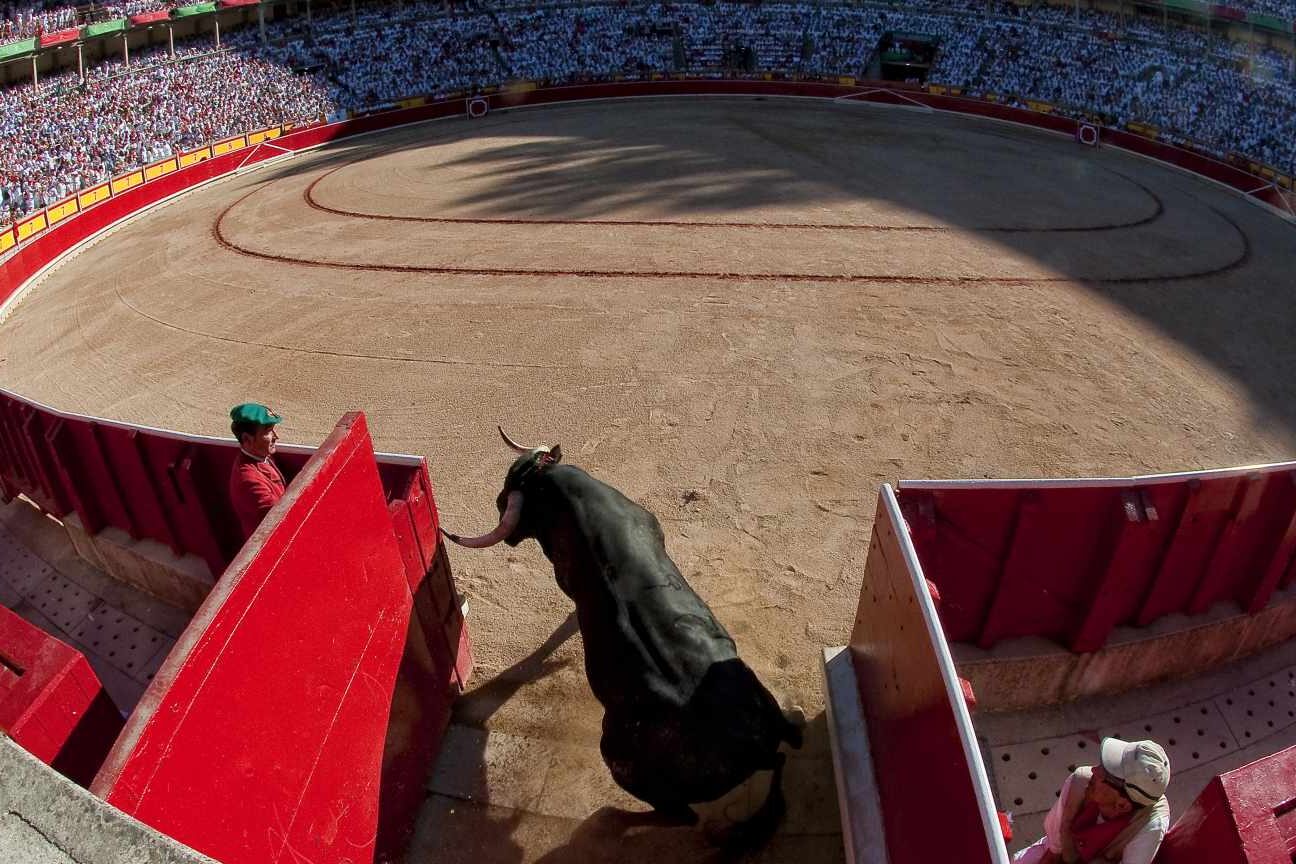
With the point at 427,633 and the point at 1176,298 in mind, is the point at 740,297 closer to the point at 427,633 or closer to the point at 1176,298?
the point at 1176,298

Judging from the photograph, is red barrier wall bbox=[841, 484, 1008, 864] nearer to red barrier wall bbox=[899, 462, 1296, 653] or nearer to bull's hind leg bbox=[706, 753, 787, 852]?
bull's hind leg bbox=[706, 753, 787, 852]

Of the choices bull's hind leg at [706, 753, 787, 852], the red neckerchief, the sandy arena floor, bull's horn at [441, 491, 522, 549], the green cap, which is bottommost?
the sandy arena floor

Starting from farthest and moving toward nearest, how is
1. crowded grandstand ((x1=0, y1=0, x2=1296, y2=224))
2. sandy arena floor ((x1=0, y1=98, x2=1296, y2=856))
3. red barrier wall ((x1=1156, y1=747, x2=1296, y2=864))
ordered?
crowded grandstand ((x1=0, y1=0, x2=1296, y2=224)) < sandy arena floor ((x1=0, y1=98, x2=1296, y2=856)) < red barrier wall ((x1=1156, y1=747, x2=1296, y2=864))

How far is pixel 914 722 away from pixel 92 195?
73.0 ft

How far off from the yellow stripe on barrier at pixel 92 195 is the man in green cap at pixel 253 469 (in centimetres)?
1861

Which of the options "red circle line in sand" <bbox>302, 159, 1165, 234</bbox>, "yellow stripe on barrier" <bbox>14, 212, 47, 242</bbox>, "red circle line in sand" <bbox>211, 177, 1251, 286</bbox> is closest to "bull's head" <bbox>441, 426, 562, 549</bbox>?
"red circle line in sand" <bbox>211, 177, 1251, 286</bbox>

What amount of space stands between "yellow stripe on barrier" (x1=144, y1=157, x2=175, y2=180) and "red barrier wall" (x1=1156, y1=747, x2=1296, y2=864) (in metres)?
25.0

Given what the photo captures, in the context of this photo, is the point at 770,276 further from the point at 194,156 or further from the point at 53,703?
the point at 194,156

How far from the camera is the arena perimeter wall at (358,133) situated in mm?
16828

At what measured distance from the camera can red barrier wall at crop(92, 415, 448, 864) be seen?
2695mm

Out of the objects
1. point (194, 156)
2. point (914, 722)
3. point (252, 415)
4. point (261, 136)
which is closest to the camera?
point (914, 722)

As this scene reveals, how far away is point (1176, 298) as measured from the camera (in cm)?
1196

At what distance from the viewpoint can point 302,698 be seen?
11.4 ft

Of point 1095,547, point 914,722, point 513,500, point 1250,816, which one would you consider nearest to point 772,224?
point 1095,547
